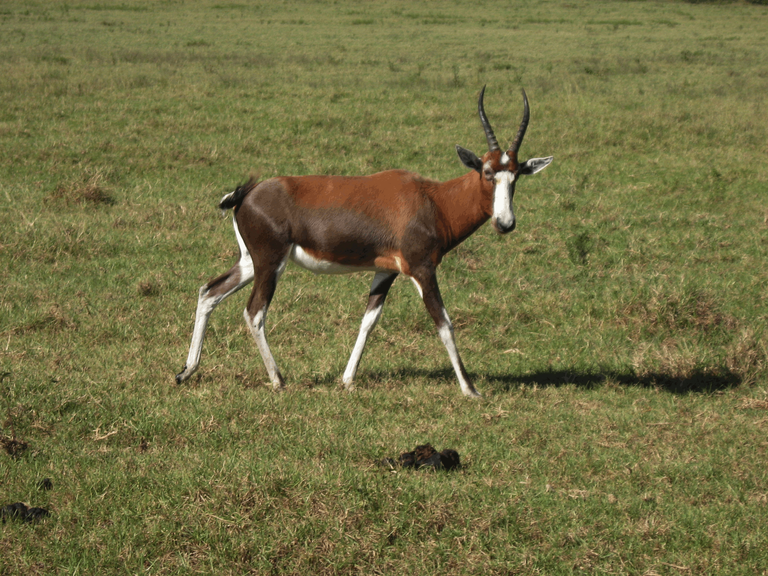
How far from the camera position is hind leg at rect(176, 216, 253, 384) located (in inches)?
272

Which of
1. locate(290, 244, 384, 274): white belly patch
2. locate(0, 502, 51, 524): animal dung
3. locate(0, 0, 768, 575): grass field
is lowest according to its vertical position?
locate(0, 0, 768, 575): grass field

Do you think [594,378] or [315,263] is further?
[594,378]

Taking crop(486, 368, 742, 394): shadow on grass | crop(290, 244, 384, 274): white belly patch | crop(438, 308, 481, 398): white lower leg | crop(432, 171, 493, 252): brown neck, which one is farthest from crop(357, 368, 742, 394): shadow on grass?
crop(432, 171, 493, 252): brown neck

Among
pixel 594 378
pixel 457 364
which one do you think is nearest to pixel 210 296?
pixel 457 364

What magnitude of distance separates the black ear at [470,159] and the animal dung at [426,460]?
2450 mm

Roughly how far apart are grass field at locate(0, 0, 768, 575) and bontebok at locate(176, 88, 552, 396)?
1.98ft

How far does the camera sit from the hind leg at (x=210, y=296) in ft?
22.7

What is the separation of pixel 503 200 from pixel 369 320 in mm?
1575

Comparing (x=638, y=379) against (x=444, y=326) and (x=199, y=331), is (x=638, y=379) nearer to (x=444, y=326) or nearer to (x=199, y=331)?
(x=444, y=326)

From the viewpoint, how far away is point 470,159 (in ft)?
22.3

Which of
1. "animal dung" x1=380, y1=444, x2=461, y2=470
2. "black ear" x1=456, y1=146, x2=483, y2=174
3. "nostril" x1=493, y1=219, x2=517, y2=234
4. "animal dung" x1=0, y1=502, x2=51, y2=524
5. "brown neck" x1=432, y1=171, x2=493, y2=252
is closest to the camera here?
"animal dung" x1=0, y1=502, x2=51, y2=524

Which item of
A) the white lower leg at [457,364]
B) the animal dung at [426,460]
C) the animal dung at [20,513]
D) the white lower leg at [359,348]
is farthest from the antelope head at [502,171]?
the animal dung at [20,513]

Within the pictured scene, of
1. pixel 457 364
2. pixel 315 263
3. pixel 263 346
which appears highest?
pixel 315 263

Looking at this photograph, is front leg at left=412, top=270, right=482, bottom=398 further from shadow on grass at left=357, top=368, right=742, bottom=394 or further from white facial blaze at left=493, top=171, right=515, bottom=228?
white facial blaze at left=493, top=171, right=515, bottom=228
